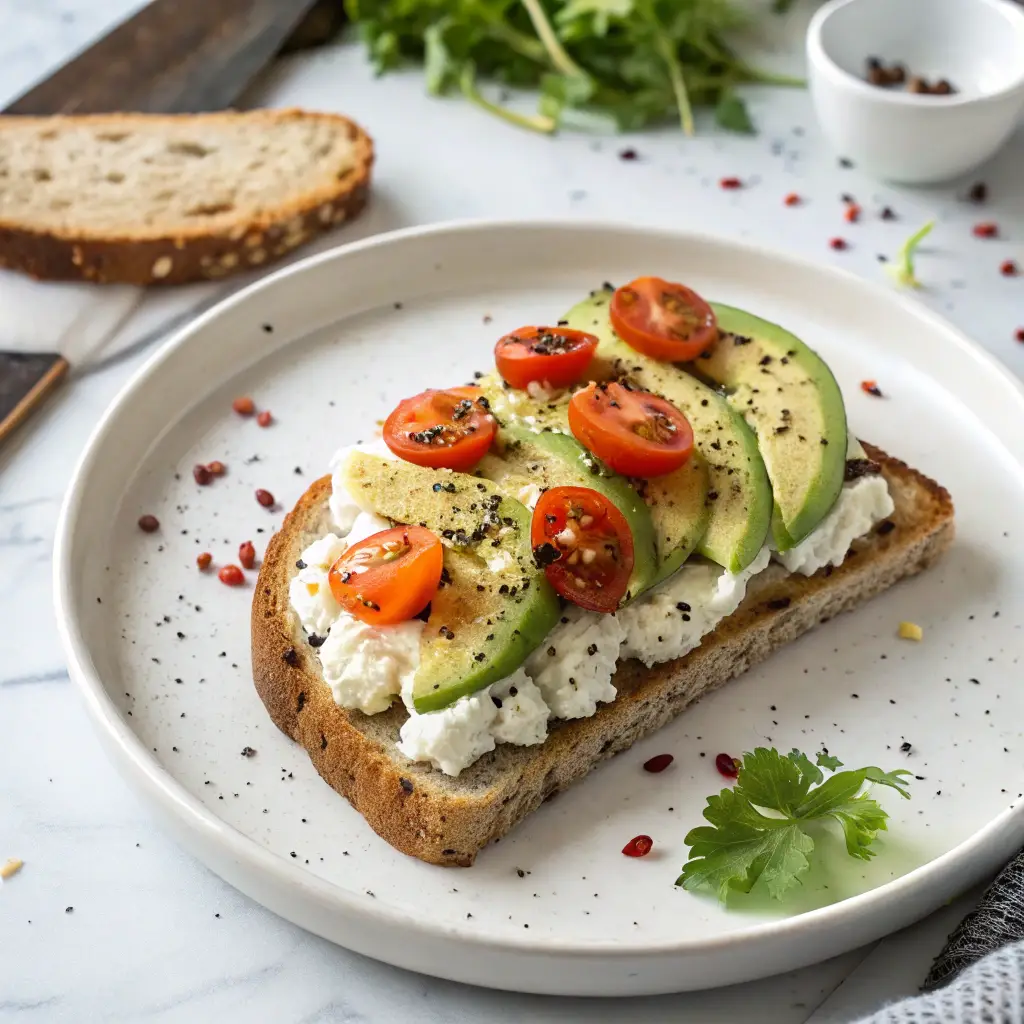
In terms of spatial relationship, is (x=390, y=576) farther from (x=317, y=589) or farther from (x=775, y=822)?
(x=775, y=822)

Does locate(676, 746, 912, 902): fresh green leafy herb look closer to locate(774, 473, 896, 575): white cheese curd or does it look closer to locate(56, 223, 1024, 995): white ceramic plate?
locate(56, 223, 1024, 995): white ceramic plate

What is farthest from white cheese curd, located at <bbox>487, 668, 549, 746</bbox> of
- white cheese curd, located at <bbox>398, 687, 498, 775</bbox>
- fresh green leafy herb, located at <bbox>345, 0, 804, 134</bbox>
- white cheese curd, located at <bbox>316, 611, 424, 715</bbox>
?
fresh green leafy herb, located at <bbox>345, 0, 804, 134</bbox>

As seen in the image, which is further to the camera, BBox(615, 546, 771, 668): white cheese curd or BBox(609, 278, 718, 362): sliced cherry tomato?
BBox(609, 278, 718, 362): sliced cherry tomato

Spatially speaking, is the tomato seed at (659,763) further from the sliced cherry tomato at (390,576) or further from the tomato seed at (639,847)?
the sliced cherry tomato at (390,576)

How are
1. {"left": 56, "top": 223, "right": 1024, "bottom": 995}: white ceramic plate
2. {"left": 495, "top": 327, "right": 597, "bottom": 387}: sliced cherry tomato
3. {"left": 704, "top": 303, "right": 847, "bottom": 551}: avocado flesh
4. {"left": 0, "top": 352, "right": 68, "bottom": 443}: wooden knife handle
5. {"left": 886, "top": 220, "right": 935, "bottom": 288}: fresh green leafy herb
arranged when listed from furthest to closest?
1. {"left": 886, "top": 220, "right": 935, "bottom": 288}: fresh green leafy herb
2. {"left": 0, "top": 352, "right": 68, "bottom": 443}: wooden knife handle
3. {"left": 495, "top": 327, "right": 597, "bottom": 387}: sliced cherry tomato
4. {"left": 704, "top": 303, "right": 847, "bottom": 551}: avocado flesh
5. {"left": 56, "top": 223, "right": 1024, "bottom": 995}: white ceramic plate

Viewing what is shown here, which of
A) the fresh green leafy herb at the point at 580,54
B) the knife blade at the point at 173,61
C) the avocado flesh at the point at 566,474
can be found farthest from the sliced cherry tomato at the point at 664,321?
the knife blade at the point at 173,61

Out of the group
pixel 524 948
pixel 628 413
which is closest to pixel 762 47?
pixel 628 413
